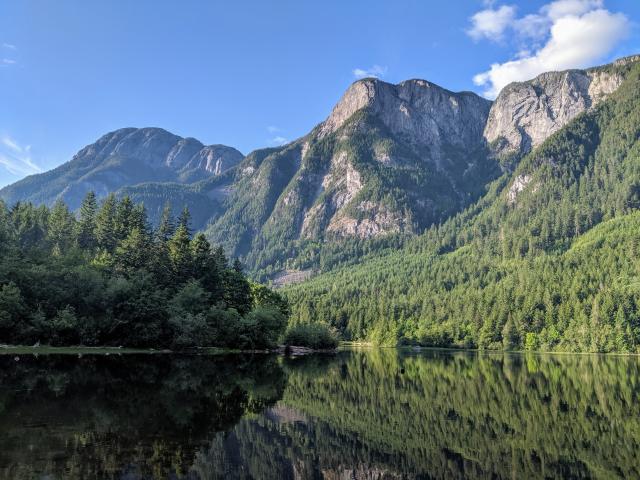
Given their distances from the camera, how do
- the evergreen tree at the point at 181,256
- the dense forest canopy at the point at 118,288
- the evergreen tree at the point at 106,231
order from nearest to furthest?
the dense forest canopy at the point at 118,288 < the evergreen tree at the point at 181,256 < the evergreen tree at the point at 106,231

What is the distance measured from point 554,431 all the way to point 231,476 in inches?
681

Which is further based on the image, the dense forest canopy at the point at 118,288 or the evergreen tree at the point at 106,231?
the evergreen tree at the point at 106,231

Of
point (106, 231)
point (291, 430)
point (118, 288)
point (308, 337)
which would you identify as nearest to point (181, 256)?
point (118, 288)

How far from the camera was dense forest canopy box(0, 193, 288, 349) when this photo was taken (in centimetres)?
5872

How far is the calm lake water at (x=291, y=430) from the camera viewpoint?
1558cm

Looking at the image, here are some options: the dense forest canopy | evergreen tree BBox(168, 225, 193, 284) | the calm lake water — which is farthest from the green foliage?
the calm lake water

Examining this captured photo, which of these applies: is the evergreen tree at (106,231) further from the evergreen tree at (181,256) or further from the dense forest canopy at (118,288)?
the evergreen tree at (181,256)

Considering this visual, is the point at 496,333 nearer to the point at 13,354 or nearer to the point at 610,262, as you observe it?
the point at 610,262

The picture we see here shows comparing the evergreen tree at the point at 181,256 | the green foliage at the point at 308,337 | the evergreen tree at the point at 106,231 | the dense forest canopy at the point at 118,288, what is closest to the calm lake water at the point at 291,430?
the dense forest canopy at the point at 118,288

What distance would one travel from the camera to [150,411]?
2280 centimetres

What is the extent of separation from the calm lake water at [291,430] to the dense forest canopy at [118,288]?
22.2 meters

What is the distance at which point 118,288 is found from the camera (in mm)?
65188

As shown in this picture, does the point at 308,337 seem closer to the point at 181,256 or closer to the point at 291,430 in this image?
the point at 181,256

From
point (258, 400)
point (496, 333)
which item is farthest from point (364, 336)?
point (258, 400)
